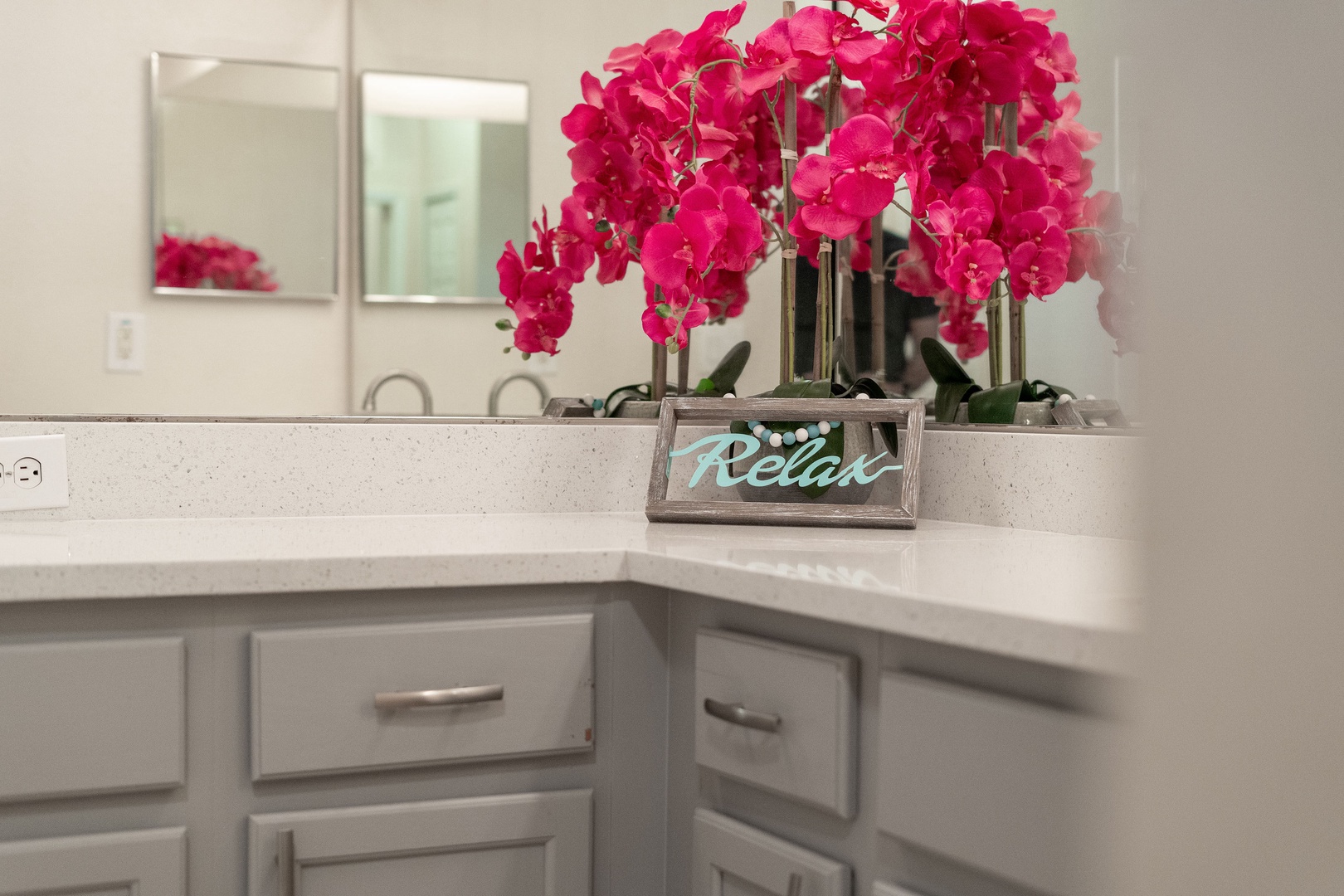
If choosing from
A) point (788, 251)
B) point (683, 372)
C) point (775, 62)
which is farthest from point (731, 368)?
point (775, 62)

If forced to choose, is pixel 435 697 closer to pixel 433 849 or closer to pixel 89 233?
pixel 433 849

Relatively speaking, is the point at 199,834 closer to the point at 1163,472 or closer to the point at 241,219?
the point at 241,219

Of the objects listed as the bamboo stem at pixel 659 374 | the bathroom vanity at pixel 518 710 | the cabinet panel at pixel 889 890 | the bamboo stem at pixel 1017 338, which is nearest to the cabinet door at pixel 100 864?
the bathroom vanity at pixel 518 710

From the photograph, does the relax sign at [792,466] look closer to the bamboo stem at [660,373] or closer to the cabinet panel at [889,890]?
the bamboo stem at [660,373]

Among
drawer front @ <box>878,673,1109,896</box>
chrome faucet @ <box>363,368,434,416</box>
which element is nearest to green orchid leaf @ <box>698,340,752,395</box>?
chrome faucet @ <box>363,368,434,416</box>

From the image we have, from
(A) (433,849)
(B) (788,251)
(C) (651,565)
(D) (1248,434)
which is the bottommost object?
(A) (433,849)

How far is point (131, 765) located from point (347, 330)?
0.59 m

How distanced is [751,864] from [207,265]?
2.91 ft

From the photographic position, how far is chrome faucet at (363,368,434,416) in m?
1.35

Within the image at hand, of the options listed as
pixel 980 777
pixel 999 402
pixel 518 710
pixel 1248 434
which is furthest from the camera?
pixel 999 402

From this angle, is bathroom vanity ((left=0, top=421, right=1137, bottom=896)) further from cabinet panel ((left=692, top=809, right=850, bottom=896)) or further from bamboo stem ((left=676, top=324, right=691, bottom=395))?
bamboo stem ((left=676, top=324, right=691, bottom=395))

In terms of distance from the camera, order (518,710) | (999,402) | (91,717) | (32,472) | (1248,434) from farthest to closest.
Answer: (999,402) < (32,472) < (518,710) < (91,717) < (1248,434)

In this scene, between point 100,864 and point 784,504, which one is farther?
point 784,504

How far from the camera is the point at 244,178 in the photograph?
1.29m
